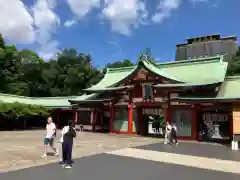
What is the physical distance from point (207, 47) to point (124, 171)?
68317 millimetres

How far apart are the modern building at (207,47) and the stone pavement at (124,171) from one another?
2284 inches

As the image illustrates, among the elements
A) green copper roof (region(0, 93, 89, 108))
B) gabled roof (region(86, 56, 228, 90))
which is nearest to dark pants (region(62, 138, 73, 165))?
gabled roof (region(86, 56, 228, 90))

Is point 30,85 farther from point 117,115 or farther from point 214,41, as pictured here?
point 214,41

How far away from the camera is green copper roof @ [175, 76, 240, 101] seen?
20969mm

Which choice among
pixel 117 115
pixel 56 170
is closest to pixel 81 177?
pixel 56 170

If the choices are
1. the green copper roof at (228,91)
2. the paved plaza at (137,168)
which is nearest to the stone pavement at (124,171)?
the paved plaza at (137,168)

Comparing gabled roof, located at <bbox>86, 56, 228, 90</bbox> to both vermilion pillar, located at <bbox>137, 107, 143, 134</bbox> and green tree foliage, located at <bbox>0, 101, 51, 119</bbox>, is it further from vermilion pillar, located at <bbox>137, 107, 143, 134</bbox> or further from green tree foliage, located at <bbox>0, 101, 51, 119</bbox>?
green tree foliage, located at <bbox>0, 101, 51, 119</bbox>

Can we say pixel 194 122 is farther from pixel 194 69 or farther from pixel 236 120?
pixel 194 69

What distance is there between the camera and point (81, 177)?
937 cm

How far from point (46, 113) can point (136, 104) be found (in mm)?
13675

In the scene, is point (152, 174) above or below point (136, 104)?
below

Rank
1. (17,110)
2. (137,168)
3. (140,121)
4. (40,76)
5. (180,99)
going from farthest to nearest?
(40,76)
(17,110)
(140,121)
(180,99)
(137,168)

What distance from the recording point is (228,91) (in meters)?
22.6

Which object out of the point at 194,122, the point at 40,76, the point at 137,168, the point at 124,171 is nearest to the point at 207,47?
the point at 40,76
